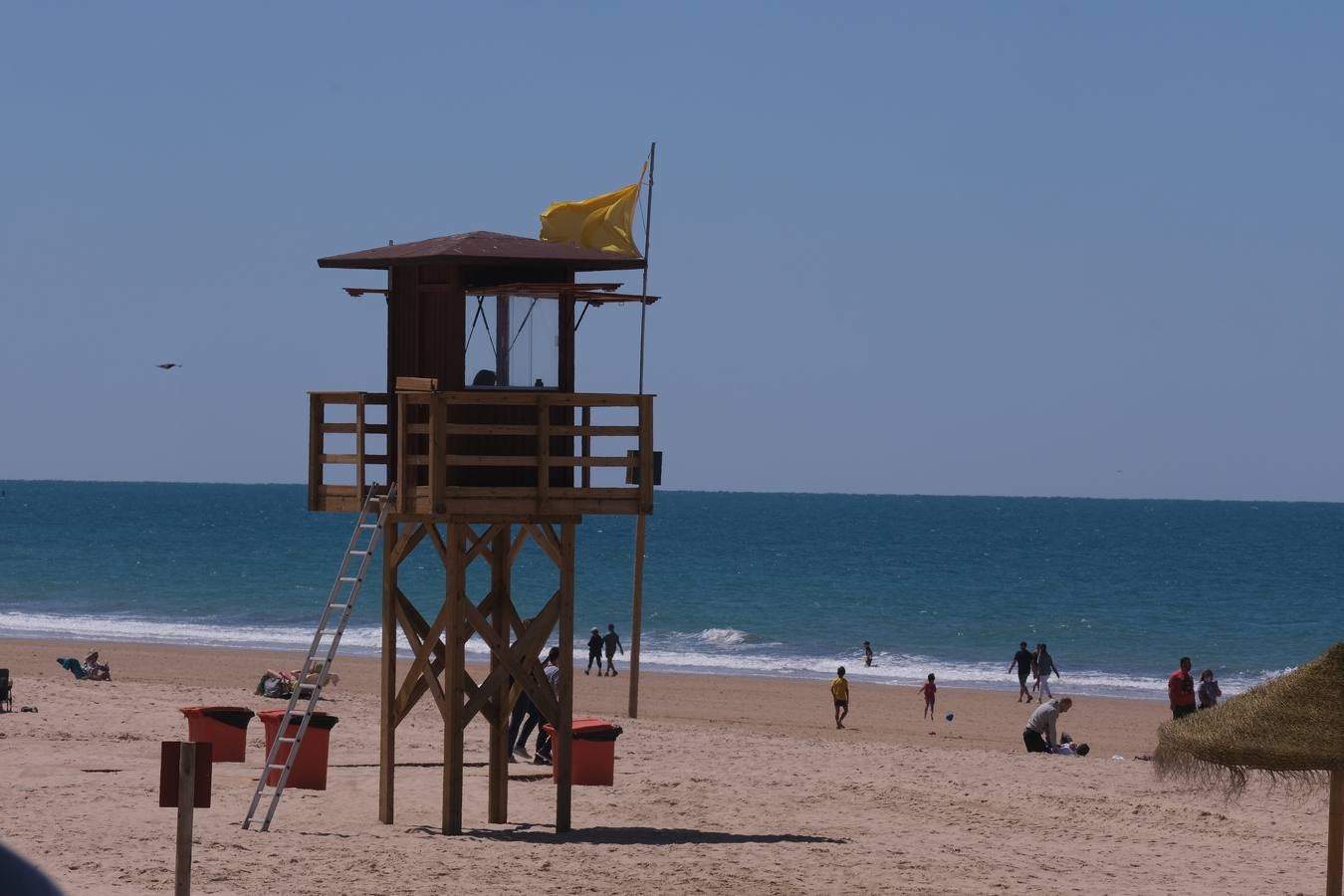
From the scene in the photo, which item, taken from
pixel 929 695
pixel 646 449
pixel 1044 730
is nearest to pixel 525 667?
pixel 646 449

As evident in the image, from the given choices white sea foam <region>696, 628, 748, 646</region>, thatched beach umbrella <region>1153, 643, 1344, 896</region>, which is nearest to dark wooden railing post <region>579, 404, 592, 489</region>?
thatched beach umbrella <region>1153, 643, 1344, 896</region>

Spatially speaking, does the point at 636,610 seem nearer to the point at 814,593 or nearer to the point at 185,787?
the point at 185,787

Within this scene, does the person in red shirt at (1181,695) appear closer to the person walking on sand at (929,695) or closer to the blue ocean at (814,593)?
the person walking on sand at (929,695)

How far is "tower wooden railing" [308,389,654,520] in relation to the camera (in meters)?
14.2

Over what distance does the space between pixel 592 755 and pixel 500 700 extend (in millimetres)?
2925

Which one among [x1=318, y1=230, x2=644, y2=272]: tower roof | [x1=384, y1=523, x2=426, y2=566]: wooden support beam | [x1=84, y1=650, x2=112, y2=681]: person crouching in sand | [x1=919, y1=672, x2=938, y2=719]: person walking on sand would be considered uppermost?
[x1=318, y1=230, x2=644, y2=272]: tower roof

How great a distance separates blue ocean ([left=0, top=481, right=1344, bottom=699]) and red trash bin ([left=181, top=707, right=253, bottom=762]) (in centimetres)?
1488

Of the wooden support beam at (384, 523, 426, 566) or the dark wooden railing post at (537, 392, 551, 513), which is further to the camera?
the wooden support beam at (384, 523, 426, 566)

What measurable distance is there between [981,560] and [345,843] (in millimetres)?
96362

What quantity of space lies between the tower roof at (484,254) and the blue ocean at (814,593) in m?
18.9

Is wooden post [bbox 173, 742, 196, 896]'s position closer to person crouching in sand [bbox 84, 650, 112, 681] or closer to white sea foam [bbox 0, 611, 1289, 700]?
person crouching in sand [bbox 84, 650, 112, 681]

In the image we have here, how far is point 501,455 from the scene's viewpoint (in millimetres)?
14602

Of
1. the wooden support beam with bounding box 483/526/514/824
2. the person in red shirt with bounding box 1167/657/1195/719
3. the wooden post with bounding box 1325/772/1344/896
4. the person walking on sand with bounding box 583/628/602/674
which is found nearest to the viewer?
the wooden post with bounding box 1325/772/1344/896

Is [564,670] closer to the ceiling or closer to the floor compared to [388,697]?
closer to the ceiling
